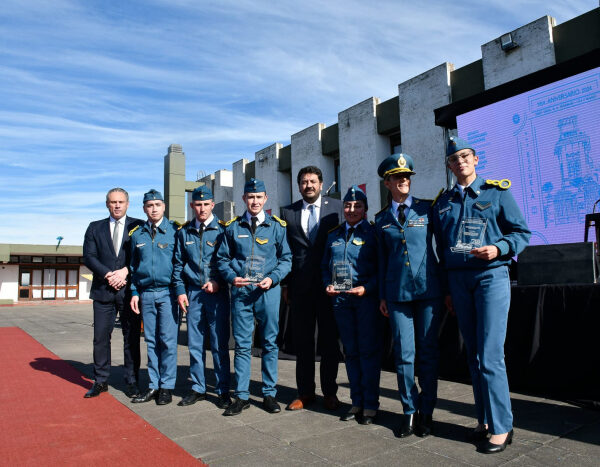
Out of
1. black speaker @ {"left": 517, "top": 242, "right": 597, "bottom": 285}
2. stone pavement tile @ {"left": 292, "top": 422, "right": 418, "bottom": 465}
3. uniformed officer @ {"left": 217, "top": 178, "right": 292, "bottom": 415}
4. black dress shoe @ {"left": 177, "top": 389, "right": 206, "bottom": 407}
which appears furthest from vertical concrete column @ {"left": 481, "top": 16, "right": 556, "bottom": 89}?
black dress shoe @ {"left": 177, "top": 389, "right": 206, "bottom": 407}

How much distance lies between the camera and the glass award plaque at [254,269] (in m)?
3.82

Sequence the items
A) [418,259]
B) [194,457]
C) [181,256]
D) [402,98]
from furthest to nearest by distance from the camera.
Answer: [402,98]
[181,256]
[418,259]
[194,457]

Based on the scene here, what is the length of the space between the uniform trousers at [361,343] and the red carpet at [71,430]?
140 centimetres

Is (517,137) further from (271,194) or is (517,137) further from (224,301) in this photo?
(271,194)

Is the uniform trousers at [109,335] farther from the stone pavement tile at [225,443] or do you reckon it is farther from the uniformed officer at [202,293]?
the stone pavement tile at [225,443]

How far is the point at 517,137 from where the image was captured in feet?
25.1

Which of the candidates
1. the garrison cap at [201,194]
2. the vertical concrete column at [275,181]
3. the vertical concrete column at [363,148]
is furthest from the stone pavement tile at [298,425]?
the vertical concrete column at [275,181]

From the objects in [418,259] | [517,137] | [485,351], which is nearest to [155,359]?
[418,259]

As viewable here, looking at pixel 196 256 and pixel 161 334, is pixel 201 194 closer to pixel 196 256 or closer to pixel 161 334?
pixel 196 256

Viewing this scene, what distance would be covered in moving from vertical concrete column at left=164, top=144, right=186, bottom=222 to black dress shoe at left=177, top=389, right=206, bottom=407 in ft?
44.7

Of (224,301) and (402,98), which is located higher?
(402,98)

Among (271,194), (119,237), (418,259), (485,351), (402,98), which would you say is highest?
(402,98)

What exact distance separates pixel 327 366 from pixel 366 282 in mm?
926

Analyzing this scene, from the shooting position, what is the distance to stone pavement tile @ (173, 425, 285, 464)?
2.82 metres
